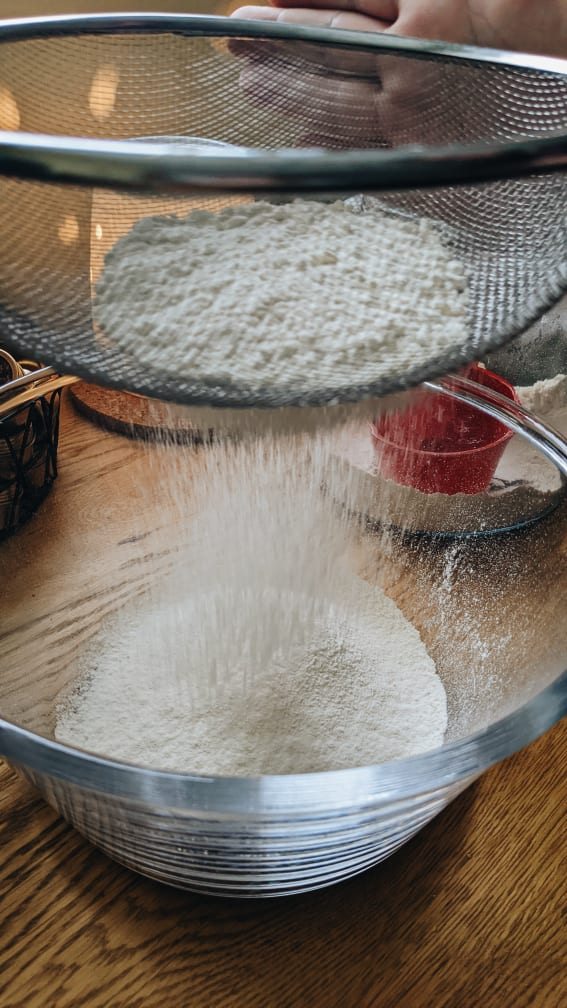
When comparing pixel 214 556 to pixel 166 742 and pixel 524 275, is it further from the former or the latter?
pixel 524 275

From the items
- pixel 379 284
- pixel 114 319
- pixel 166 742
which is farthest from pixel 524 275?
pixel 166 742

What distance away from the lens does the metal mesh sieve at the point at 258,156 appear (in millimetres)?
260

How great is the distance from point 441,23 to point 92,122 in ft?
1.02

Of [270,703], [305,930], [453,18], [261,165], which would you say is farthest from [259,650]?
[453,18]

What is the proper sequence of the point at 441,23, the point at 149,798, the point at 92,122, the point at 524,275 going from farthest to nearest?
1. the point at 441,23
2. the point at 92,122
3. the point at 524,275
4. the point at 149,798

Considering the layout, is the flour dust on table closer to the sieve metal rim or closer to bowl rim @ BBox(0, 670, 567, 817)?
bowl rim @ BBox(0, 670, 567, 817)

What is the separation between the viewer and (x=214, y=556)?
0.59 metres

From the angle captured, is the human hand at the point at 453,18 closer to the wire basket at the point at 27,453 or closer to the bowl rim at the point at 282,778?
the wire basket at the point at 27,453

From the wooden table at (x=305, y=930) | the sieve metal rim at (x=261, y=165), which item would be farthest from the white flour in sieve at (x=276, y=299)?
the wooden table at (x=305, y=930)

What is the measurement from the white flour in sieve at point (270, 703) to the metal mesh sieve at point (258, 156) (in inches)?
7.7

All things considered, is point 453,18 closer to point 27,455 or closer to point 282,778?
point 27,455

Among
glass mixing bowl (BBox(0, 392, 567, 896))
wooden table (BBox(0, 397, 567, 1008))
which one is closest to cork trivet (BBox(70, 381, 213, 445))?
glass mixing bowl (BBox(0, 392, 567, 896))

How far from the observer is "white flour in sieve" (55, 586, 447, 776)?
0.45 m

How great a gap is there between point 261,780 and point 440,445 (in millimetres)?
375
